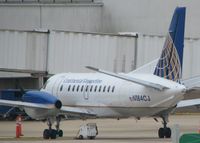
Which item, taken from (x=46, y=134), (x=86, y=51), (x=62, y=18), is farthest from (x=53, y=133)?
(x=62, y=18)

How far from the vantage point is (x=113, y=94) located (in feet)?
108

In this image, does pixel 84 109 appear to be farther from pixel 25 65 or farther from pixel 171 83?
pixel 25 65

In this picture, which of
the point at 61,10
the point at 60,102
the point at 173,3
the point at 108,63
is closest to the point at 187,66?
the point at 108,63

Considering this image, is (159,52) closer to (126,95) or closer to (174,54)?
(174,54)

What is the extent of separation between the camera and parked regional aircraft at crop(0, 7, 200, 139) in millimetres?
30984

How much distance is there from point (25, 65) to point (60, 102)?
19.7m

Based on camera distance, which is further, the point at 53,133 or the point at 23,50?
the point at 23,50

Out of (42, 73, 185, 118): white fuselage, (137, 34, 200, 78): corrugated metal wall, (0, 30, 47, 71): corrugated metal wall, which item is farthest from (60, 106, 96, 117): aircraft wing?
(0, 30, 47, 71): corrugated metal wall

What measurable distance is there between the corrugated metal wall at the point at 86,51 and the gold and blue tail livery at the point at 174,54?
709 inches

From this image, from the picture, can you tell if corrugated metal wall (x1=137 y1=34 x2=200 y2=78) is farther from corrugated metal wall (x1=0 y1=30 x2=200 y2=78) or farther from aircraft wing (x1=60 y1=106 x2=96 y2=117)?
aircraft wing (x1=60 y1=106 x2=96 y2=117)

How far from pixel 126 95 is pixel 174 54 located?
101 inches

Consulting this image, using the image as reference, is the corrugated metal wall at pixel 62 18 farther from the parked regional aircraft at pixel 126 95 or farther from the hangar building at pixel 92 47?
the parked regional aircraft at pixel 126 95

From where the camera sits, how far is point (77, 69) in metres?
51.4

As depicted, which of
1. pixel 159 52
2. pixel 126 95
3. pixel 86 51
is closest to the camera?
pixel 126 95
